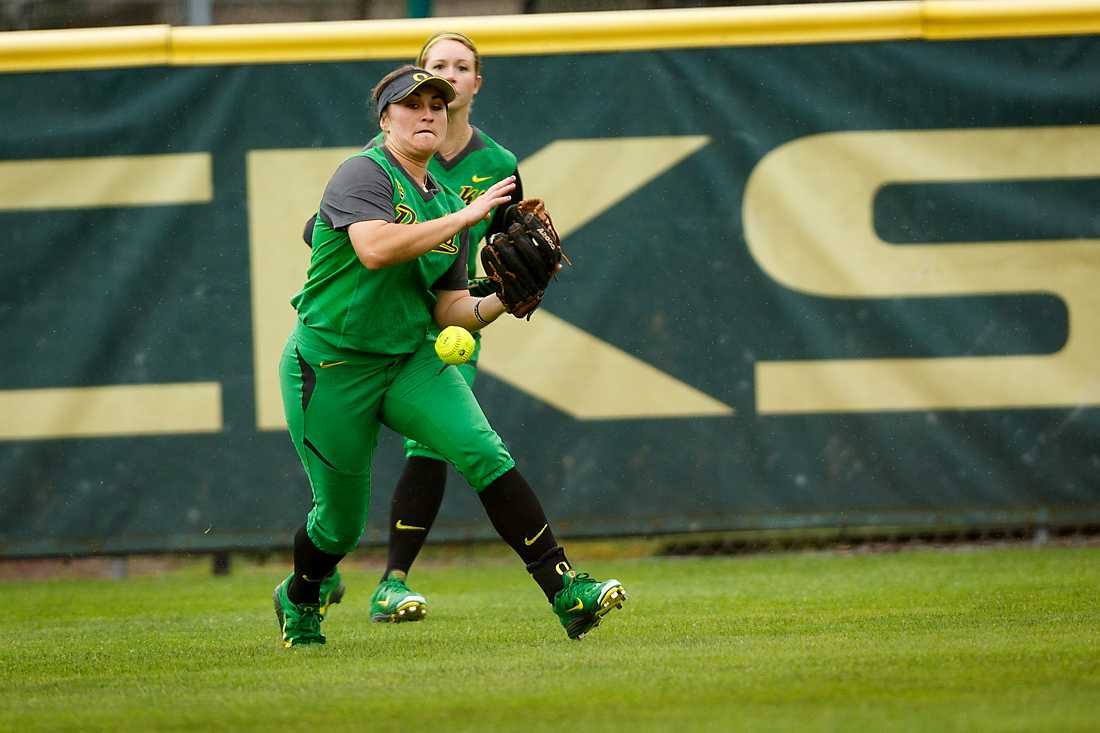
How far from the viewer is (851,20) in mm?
8023

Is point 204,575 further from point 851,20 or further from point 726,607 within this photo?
point 851,20

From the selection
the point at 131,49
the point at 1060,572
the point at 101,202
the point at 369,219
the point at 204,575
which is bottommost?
the point at 204,575

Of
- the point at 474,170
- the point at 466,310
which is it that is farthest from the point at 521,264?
the point at 474,170

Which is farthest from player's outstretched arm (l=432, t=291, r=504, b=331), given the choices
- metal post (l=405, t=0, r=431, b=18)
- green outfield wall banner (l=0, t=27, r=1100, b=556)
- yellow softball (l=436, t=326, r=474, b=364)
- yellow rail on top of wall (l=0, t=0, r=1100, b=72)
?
metal post (l=405, t=0, r=431, b=18)

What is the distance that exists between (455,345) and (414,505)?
1.63 m

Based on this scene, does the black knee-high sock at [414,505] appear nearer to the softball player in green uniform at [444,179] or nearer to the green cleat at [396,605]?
the softball player in green uniform at [444,179]

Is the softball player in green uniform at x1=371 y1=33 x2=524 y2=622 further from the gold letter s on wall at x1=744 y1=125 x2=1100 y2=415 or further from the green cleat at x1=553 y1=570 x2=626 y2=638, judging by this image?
the gold letter s on wall at x1=744 y1=125 x2=1100 y2=415

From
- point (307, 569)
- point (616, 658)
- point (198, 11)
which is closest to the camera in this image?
point (616, 658)

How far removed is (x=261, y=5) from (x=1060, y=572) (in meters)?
5.20

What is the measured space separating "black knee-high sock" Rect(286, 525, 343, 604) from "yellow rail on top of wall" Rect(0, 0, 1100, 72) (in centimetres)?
346

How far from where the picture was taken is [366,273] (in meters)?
4.91

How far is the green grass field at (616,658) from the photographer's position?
366 cm

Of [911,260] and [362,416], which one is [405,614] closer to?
[362,416]

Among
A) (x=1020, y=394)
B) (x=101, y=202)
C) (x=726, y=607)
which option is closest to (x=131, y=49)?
(x=101, y=202)
